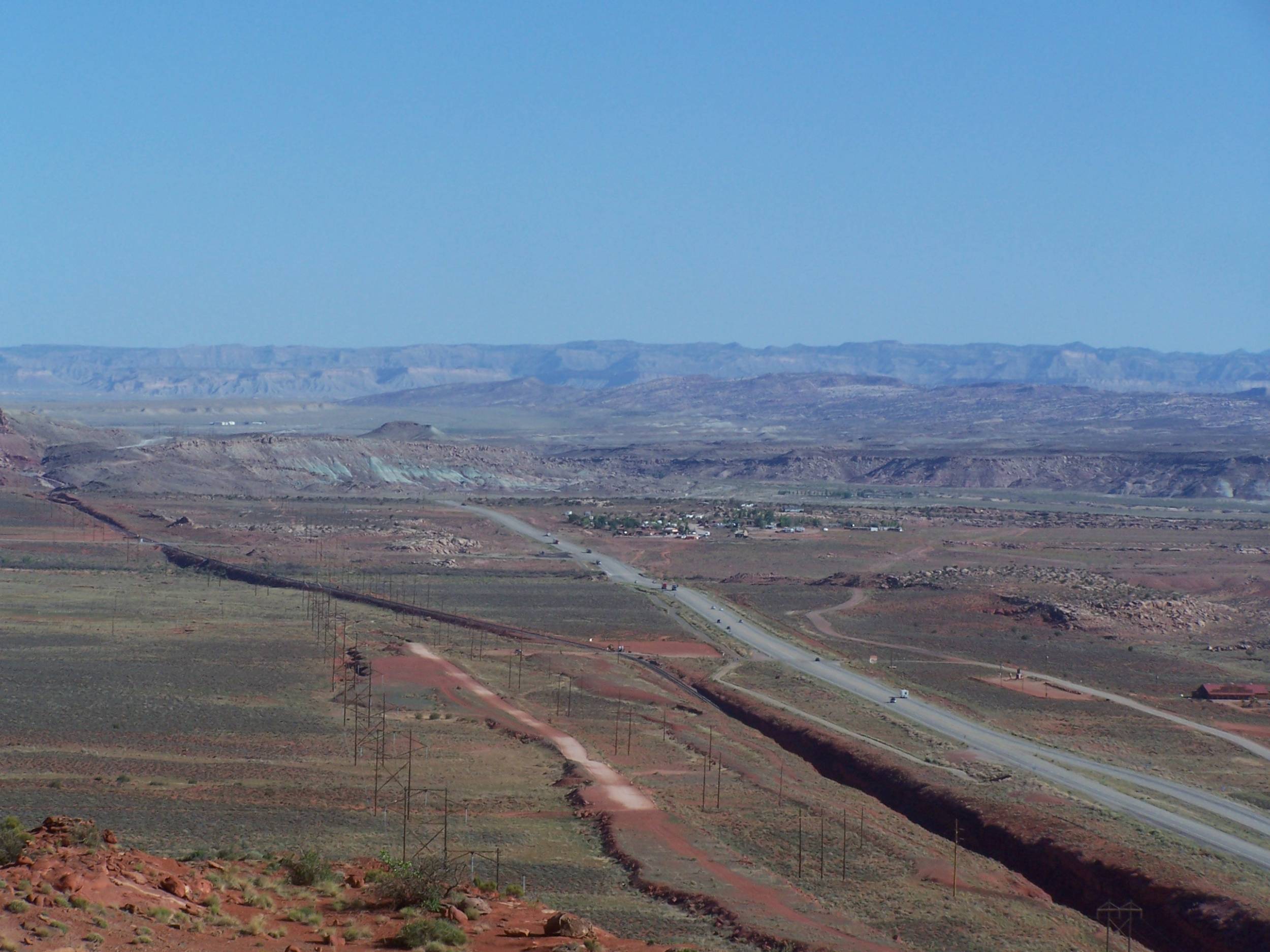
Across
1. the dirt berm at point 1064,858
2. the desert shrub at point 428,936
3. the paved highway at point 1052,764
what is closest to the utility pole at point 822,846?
the dirt berm at point 1064,858

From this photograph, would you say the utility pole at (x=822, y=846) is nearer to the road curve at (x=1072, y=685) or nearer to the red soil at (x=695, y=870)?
the red soil at (x=695, y=870)

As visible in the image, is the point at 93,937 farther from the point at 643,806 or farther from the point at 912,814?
the point at 912,814

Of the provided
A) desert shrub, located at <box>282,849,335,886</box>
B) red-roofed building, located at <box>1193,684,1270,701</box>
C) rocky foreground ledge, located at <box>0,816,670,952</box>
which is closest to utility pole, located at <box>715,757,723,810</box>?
rocky foreground ledge, located at <box>0,816,670,952</box>

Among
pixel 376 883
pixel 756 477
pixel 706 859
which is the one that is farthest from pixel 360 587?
pixel 756 477

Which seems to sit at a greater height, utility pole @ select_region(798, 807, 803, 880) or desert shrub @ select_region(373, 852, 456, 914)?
desert shrub @ select_region(373, 852, 456, 914)

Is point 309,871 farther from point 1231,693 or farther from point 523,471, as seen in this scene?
point 523,471

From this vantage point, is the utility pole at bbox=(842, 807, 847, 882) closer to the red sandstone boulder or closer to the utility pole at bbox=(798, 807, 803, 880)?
the utility pole at bbox=(798, 807, 803, 880)
